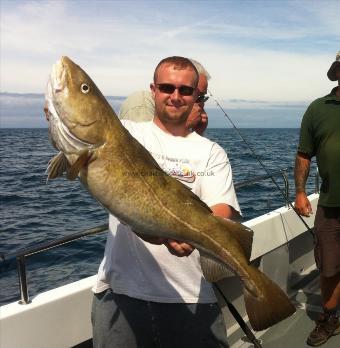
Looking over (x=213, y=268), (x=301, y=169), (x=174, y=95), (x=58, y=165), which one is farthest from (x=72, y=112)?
(x=301, y=169)

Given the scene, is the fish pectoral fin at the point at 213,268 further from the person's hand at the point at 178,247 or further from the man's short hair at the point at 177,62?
the man's short hair at the point at 177,62

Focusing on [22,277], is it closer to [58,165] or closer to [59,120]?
[58,165]

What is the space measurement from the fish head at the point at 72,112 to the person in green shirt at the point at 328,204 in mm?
3097

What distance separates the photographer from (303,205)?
515 cm

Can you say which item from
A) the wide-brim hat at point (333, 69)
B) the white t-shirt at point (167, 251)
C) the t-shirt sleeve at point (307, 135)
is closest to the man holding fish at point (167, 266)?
the white t-shirt at point (167, 251)

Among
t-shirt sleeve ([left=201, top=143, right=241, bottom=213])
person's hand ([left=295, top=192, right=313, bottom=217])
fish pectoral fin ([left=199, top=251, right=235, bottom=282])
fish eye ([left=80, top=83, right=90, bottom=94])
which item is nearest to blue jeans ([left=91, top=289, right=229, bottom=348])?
fish pectoral fin ([left=199, top=251, right=235, bottom=282])

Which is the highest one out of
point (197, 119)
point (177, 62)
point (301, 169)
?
point (177, 62)

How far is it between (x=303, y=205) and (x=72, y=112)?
11.5ft

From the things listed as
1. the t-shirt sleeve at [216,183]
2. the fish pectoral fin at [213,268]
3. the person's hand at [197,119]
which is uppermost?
the person's hand at [197,119]

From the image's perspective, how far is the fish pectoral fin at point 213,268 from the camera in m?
2.62

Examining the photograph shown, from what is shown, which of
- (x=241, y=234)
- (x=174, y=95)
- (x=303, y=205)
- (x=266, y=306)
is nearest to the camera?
(x=266, y=306)

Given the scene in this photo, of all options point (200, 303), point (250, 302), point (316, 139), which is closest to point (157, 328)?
point (200, 303)

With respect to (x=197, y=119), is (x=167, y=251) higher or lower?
lower

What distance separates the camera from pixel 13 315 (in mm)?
2971
